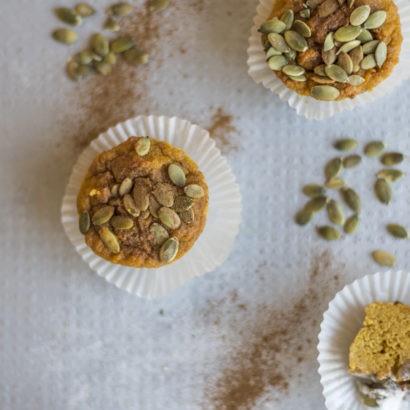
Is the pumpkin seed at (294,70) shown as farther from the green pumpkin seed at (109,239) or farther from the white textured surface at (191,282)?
the green pumpkin seed at (109,239)

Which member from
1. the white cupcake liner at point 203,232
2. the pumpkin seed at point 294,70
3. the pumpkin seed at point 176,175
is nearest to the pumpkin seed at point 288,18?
the pumpkin seed at point 294,70

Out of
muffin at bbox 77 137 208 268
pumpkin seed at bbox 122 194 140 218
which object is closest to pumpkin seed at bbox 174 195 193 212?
muffin at bbox 77 137 208 268

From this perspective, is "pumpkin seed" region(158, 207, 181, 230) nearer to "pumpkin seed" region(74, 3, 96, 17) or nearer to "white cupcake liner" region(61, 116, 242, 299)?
"white cupcake liner" region(61, 116, 242, 299)

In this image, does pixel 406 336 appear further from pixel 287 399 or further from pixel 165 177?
pixel 165 177

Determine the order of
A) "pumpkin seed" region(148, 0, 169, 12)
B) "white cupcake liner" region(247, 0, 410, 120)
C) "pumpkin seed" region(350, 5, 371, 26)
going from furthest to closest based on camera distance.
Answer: "pumpkin seed" region(148, 0, 169, 12), "white cupcake liner" region(247, 0, 410, 120), "pumpkin seed" region(350, 5, 371, 26)

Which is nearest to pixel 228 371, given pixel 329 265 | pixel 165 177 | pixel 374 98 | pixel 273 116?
pixel 329 265

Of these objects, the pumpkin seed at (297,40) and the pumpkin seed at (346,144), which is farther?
the pumpkin seed at (346,144)
